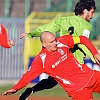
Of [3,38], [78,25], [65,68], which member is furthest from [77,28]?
[3,38]

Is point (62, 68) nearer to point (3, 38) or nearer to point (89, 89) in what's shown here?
point (89, 89)

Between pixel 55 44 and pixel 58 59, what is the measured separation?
26cm

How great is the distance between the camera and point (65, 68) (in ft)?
32.8

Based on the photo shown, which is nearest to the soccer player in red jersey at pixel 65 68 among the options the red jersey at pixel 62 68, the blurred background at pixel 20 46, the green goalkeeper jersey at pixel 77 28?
the red jersey at pixel 62 68

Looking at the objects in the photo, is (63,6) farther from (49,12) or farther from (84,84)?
(84,84)

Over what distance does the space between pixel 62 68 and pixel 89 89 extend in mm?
589

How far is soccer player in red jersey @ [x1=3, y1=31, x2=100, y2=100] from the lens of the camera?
9.84 m

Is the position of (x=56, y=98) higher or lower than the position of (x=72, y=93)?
lower

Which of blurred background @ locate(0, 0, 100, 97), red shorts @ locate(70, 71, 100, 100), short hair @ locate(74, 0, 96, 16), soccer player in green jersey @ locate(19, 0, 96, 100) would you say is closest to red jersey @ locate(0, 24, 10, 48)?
Answer: soccer player in green jersey @ locate(19, 0, 96, 100)

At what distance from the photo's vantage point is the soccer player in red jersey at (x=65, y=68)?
9.84 meters

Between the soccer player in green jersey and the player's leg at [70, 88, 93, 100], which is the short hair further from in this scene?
the player's leg at [70, 88, 93, 100]

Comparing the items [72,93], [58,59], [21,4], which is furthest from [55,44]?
[21,4]

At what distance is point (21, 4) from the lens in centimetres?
2878

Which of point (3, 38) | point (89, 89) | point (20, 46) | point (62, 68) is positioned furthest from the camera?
point (20, 46)
